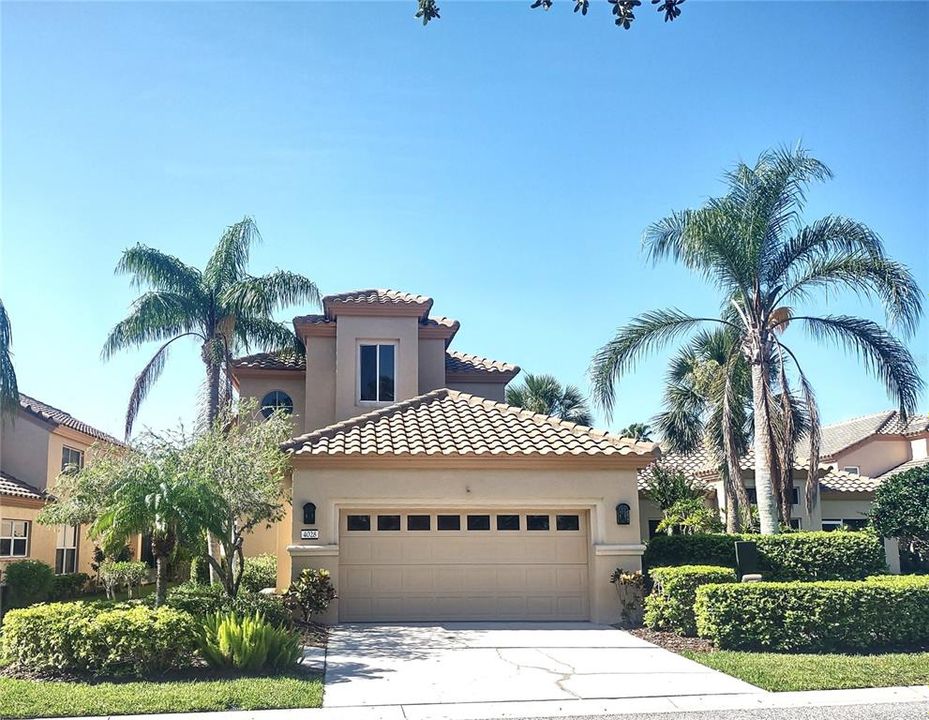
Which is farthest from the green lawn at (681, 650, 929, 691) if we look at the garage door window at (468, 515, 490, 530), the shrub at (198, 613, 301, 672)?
the shrub at (198, 613, 301, 672)

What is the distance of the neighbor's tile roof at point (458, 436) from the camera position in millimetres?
15547

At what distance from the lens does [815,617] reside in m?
12.4

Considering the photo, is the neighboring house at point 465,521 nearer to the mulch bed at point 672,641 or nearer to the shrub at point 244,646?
the mulch bed at point 672,641

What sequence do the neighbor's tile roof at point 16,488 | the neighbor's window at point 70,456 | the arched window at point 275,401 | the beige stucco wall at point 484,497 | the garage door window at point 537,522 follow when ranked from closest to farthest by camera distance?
the beige stucco wall at point 484,497
the garage door window at point 537,522
the neighbor's tile roof at point 16,488
the arched window at point 275,401
the neighbor's window at point 70,456

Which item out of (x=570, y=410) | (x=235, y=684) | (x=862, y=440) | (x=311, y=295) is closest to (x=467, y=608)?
(x=235, y=684)

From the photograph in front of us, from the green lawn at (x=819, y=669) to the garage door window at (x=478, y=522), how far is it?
470 centimetres

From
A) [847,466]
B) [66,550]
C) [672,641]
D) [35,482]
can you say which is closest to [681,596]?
[672,641]

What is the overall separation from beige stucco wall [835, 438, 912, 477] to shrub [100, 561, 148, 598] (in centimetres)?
3191

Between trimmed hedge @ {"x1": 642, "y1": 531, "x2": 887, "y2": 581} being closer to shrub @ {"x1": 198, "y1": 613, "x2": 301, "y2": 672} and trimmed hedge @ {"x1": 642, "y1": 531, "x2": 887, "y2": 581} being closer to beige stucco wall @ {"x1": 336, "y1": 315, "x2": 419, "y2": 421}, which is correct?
beige stucco wall @ {"x1": 336, "y1": 315, "x2": 419, "y2": 421}

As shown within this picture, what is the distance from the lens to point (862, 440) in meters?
40.5

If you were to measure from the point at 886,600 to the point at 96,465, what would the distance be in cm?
1236

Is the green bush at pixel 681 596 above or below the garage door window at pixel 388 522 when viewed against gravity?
below

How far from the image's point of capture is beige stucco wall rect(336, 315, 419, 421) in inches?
837

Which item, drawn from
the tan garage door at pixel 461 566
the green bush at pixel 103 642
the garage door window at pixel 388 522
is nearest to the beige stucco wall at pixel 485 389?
the tan garage door at pixel 461 566
